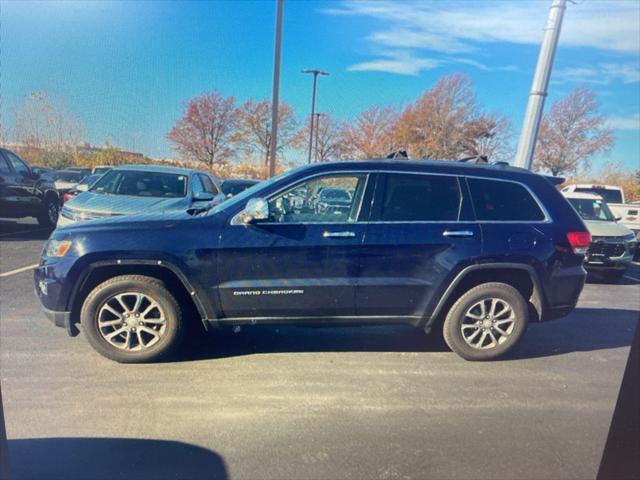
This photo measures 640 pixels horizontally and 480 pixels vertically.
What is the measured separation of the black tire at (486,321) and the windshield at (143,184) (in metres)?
4.09

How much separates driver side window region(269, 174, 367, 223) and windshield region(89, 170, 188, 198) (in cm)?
296

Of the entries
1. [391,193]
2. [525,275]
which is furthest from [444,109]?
[525,275]

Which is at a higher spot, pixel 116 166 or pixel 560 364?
pixel 116 166

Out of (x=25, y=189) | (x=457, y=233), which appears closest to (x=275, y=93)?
(x=457, y=233)

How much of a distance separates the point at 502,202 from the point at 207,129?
3.09 m

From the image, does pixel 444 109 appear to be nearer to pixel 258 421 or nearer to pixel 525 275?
pixel 525 275

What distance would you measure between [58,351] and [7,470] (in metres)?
2.04

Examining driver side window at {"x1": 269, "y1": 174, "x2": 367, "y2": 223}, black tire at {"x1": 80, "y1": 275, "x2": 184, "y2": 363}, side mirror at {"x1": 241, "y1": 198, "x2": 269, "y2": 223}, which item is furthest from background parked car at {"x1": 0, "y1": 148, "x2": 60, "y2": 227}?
driver side window at {"x1": 269, "y1": 174, "x2": 367, "y2": 223}

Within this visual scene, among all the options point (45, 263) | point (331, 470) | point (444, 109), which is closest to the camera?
point (331, 470)

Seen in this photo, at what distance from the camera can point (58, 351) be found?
3.53 meters

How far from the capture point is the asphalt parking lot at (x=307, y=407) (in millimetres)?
2299

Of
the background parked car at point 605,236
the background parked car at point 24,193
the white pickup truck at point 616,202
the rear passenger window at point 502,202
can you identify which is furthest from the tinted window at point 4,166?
the background parked car at point 605,236

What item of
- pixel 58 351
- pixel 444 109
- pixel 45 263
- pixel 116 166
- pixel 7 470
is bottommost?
pixel 58 351

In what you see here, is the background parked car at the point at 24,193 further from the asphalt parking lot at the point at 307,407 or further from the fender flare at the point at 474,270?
the fender flare at the point at 474,270
